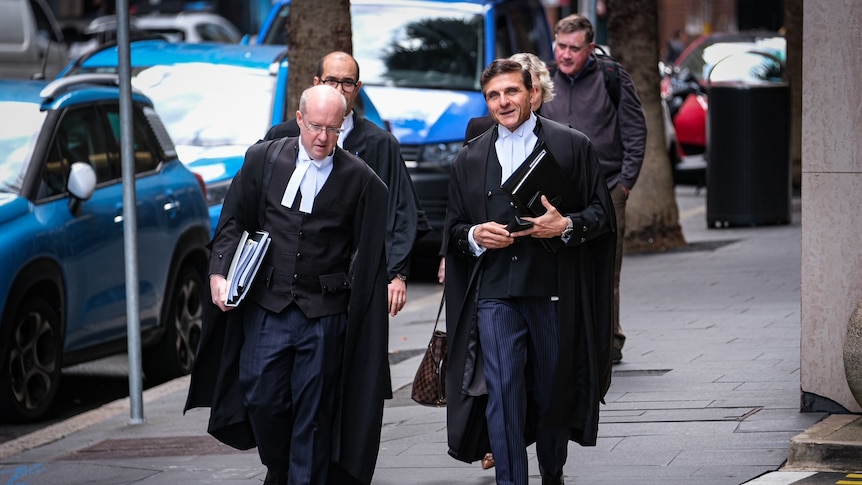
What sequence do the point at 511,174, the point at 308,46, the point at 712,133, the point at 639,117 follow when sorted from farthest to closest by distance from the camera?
1. the point at 712,133
2. the point at 308,46
3. the point at 639,117
4. the point at 511,174

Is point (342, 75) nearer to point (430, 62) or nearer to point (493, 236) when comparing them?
point (493, 236)

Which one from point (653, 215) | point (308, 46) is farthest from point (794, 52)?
point (308, 46)

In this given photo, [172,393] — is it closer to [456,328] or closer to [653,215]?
[456,328]

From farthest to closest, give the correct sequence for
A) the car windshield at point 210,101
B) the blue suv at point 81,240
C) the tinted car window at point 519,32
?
the tinted car window at point 519,32 < the car windshield at point 210,101 < the blue suv at point 81,240

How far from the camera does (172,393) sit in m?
9.50

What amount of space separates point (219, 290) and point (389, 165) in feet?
4.46

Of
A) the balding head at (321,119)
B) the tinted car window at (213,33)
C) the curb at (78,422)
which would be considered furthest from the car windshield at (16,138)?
the tinted car window at (213,33)

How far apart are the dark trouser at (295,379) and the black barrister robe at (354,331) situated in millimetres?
58

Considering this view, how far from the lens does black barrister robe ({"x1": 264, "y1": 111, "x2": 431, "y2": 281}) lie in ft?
22.5

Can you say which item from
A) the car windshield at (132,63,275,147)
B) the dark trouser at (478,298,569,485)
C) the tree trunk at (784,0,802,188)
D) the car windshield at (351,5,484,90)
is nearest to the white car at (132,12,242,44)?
the tree trunk at (784,0,802,188)

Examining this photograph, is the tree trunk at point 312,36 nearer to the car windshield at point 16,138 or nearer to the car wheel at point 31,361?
the car windshield at point 16,138

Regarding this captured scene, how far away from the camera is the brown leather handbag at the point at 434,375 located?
20.6ft

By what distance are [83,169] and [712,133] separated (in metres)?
8.20

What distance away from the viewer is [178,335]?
10281 millimetres
